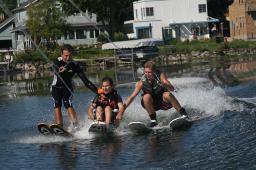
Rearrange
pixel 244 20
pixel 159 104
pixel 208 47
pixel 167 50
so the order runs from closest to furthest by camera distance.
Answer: pixel 159 104, pixel 167 50, pixel 208 47, pixel 244 20

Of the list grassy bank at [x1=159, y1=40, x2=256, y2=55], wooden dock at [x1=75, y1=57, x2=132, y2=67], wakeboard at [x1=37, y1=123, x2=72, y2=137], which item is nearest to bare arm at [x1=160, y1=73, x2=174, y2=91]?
wakeboard at [x1=37, y1=123, x2=72, y2=137]

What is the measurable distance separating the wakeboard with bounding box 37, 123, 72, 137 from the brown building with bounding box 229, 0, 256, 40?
72523 mm

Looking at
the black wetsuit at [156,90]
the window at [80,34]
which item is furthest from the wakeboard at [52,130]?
the window at [80,34]

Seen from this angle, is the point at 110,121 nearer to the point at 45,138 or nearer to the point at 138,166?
the point at 45,138

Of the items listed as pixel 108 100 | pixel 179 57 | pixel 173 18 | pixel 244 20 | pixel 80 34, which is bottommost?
pixel 179 57

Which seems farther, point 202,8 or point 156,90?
point 202,8

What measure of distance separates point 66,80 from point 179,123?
2.69 meters

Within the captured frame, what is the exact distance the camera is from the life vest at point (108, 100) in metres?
14.3

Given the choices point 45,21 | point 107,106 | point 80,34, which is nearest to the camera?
point 107,106

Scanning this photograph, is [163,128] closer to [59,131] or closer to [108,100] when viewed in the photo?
[108,100]

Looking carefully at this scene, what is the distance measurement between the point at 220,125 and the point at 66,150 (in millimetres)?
3454

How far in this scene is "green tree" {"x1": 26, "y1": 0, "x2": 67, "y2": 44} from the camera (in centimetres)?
7604

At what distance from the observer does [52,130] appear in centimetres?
1429

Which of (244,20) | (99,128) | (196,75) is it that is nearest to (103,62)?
(244,20)
